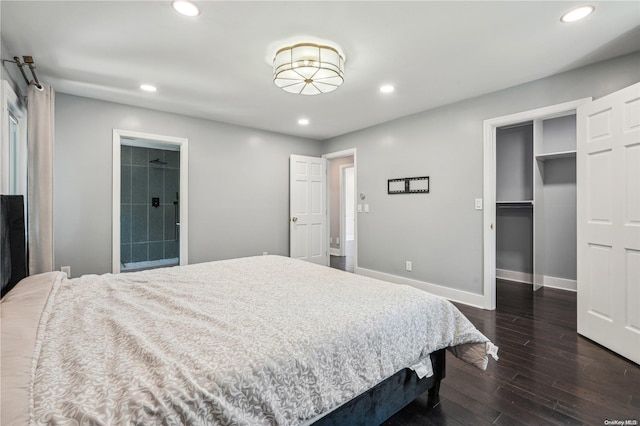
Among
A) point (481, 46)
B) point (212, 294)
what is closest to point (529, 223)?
point (481, 46)

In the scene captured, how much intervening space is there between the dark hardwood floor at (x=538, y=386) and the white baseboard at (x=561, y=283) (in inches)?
63.8

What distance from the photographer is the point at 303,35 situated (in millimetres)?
2164

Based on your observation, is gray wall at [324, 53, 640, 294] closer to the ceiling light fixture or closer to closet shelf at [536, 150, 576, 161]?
the ceiling light fixture

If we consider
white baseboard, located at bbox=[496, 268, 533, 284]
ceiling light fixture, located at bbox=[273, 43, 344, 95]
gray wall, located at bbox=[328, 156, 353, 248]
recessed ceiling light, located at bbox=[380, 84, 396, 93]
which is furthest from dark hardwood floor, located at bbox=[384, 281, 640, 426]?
gray wall, located at bbox=[328, 156, 353, 248]

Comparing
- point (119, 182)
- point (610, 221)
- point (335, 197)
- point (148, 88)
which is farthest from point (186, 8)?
point (335, 197)

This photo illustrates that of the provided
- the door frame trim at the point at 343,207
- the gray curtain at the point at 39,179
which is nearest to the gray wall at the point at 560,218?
the door frame trim at the point at 343,207

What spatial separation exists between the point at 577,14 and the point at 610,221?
1.60 meters

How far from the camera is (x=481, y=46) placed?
7.61 feet

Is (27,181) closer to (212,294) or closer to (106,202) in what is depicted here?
(106,202)

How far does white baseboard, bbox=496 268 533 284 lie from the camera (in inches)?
178

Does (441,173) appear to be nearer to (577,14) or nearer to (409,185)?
(409,185)

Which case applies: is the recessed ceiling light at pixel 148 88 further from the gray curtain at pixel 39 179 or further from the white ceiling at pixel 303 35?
the gray curtain at pixel 39 179

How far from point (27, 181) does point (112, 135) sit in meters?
1.04

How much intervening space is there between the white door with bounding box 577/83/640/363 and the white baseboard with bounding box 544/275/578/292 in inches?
72.0
